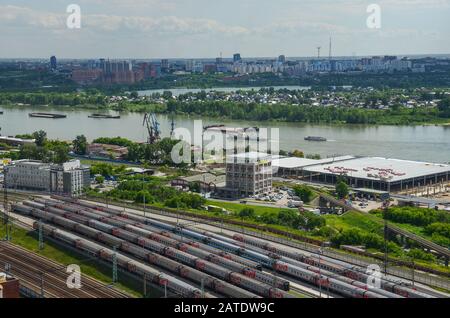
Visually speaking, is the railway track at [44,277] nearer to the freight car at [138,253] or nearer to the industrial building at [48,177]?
the freight car at [138,253]

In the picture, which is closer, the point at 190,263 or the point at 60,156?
the point at 190,263

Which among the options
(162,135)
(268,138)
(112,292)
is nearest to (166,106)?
(162,135)

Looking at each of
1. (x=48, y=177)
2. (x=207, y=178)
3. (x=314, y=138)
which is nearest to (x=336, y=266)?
(x=207, y=178)

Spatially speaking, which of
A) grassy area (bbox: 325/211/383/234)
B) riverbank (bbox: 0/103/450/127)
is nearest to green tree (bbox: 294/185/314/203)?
grassy area (bbox: 325/211/383/234)

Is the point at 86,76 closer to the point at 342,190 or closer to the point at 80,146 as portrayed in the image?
the point at 80,146

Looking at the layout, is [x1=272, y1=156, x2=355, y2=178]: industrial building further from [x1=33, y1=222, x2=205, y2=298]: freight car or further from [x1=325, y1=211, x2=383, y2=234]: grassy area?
[x1=33, y1=222, x2=205, y2=298]: freight car
